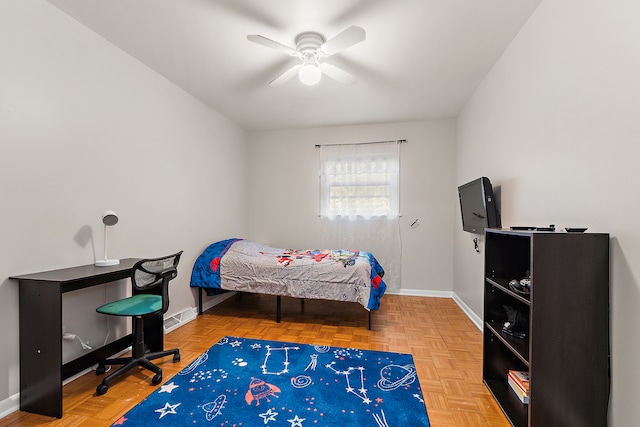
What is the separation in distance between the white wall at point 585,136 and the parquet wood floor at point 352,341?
856 mm

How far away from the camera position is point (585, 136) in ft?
4.92

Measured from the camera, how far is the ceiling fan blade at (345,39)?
193cm

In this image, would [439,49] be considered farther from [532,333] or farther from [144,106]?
[144,106]

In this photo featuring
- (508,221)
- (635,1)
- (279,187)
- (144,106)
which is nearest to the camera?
(635,1)

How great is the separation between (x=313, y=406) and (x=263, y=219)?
3.45m

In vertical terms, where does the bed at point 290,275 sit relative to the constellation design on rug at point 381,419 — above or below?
above

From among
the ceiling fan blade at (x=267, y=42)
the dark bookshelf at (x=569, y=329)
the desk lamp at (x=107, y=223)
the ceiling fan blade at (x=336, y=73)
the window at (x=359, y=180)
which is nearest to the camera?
the dark bookshelf at (x=569, y=329)

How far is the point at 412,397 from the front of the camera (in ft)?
6.28

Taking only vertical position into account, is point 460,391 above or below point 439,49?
below

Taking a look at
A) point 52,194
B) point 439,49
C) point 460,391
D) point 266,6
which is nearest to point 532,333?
point 460,391

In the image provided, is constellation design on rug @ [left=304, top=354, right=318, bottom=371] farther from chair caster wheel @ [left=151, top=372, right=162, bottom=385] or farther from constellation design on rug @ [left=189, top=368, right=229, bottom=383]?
chair caster wheel @ [left=151, top=372, right=162, bottom=385]

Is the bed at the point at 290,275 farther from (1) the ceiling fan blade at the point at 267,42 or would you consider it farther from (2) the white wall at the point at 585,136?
(1) the ceiling fan blade at the point at 267,42

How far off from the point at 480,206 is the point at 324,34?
2.14 metres

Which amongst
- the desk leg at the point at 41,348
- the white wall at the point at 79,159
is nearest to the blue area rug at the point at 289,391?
the desk leg at the point at 41,348
